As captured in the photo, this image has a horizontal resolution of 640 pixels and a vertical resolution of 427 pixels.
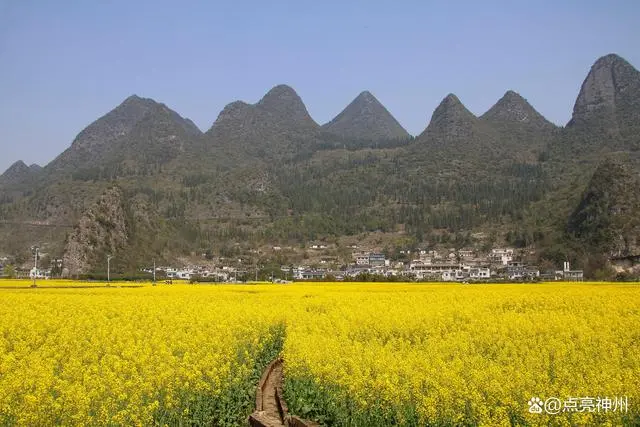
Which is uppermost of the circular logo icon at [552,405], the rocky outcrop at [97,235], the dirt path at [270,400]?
the rocky outcrop at [97,235]

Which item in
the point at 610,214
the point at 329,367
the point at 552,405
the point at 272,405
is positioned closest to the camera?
the point at 552,405

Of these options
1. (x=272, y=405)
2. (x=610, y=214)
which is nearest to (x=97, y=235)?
(x=610, y=214)

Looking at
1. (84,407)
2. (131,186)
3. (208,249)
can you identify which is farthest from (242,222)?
(84,407)

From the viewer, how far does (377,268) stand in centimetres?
12212

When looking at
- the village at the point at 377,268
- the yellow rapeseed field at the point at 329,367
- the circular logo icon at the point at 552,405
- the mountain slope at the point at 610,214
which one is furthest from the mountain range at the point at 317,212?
the circular logo icon at the point at 552,405

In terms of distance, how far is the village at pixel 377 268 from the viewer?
105m

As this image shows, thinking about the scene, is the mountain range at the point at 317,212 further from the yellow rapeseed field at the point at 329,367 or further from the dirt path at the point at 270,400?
the dirt path at the point at 270,400

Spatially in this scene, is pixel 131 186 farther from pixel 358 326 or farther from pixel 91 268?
pixel 358 326

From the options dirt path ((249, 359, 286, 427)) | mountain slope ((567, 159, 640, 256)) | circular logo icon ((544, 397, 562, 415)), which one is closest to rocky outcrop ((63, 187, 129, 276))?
mountain slope ((567, 159, 640, 256))

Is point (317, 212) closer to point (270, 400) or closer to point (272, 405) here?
point (270, 400)

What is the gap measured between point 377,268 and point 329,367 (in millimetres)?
109167

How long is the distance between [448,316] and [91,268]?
324 feet

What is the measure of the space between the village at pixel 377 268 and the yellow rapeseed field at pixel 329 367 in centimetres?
7742

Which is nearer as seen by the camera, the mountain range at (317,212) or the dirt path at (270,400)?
the dirt path at (270,400)
